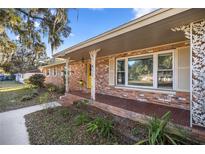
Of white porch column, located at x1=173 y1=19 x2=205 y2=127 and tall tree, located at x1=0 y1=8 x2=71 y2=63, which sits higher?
tall tree, located at x1=0 y1=8 x2=71 y2=63

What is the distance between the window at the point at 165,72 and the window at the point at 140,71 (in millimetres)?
367

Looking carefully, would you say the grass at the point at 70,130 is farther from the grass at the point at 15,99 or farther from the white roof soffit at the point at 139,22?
Result: the grass at the point at 15,99

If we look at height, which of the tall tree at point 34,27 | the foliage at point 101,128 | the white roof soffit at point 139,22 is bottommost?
the foliage at point 101,128

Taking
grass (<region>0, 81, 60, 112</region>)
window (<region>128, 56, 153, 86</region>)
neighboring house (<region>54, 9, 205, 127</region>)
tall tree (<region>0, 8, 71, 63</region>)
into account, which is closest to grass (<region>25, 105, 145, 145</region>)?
neighboring house (<region>54, 9, 205, 127</region>)

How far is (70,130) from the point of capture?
15.5 ft

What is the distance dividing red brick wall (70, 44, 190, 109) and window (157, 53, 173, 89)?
0.98 ft

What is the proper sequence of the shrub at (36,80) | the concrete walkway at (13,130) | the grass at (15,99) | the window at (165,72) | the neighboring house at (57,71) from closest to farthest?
the concrete walkway at (13,130)
the window at (165,72)
the grass at (15,99)
the neighboring house at (57,71)
the shrub at (36,80)

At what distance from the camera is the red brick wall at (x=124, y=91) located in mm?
5617

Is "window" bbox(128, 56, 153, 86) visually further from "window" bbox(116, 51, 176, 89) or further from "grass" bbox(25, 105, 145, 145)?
"grass" bbox(25, 105, 145, 145)

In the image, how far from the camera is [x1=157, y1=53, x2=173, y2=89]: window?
596 cm

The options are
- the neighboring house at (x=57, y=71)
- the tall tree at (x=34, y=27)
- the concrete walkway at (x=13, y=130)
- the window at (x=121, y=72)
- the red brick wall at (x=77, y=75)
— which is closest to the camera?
the concrete walkway at (x=13, y=130)

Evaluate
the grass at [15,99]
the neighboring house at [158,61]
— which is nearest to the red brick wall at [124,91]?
the neighboring house at [158,61]

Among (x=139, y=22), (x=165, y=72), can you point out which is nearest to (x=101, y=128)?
(x=139, y=22)
